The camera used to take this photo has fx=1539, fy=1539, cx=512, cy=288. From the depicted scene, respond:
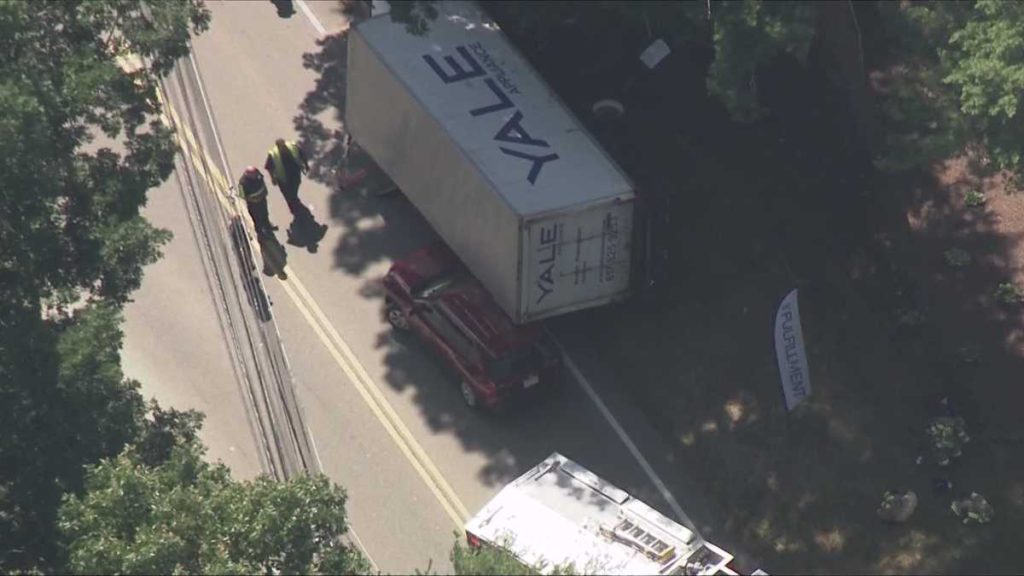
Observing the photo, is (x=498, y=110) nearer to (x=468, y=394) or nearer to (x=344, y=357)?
(x=468, y=394)

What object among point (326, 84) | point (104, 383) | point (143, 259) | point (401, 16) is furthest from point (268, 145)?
point (104, 383)

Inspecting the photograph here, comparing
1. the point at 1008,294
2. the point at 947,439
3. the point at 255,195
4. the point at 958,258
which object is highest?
the point at 255,195

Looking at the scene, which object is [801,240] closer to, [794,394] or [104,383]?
[794,394]

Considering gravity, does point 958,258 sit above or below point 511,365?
below

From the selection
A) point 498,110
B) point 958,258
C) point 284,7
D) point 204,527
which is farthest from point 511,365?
point 284,7

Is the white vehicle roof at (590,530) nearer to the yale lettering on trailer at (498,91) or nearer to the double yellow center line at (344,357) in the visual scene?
the double yellow center line at (344,357)

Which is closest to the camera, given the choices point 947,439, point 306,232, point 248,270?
point 947,439
